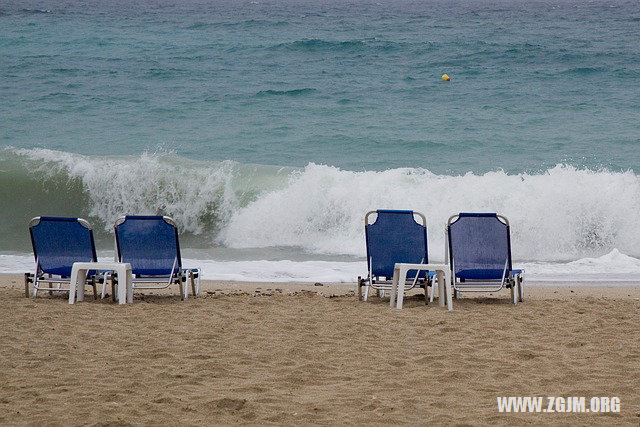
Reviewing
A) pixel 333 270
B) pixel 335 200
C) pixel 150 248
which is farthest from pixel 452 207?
pixel 150 248

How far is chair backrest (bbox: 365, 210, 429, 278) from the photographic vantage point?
27.2ft

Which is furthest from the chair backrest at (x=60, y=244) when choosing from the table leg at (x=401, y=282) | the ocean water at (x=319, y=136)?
the table leg at (x=401, y=282)

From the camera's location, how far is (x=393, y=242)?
8.32 metres

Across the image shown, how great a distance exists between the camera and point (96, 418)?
15.3ft

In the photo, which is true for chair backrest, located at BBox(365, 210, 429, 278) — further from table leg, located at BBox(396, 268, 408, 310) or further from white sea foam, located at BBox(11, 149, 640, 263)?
white sea foam, located at BBox(11, 149, 640, 263)

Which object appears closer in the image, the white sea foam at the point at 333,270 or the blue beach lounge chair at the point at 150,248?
the blue beach lounge chair at the point at 150,248

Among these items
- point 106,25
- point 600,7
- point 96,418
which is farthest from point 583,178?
point 600,7

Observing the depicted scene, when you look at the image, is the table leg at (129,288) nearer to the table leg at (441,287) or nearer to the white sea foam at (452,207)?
the table leg at (441,287)

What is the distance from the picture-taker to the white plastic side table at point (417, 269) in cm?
795

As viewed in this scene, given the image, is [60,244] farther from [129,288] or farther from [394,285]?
[394,285]

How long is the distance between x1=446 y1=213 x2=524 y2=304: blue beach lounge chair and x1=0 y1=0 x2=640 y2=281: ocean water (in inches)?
104

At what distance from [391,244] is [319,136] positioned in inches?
464

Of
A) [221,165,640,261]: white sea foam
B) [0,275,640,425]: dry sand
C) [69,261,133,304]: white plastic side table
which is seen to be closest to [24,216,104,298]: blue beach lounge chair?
[69,261,133,304]: white plastic side table

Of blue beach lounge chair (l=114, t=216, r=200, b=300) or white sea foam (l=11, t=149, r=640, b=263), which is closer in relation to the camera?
blue beach lounge chair (l=114, t=216, r=200, b=300)
